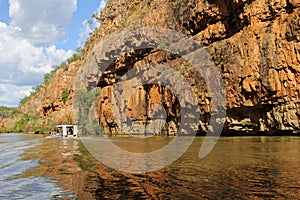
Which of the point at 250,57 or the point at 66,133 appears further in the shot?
the point at 66,133

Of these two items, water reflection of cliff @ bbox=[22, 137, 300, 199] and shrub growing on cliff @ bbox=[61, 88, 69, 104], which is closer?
water reflection of cliff @ bbox=[22, 137, 300, 199]

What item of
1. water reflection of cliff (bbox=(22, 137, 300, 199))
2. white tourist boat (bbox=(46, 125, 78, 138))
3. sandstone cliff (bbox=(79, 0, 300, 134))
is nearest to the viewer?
water reflection of cliff (bbox=(22, 137, 300, 199))

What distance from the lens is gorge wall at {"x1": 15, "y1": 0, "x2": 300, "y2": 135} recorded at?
3075 centimetres

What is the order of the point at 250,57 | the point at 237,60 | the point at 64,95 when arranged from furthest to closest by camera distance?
the point at 64,95 → the point at 237,60 → the point at 250,57

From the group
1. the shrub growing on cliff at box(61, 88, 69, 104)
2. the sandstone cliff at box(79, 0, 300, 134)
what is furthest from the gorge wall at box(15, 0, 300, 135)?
the shrub growing on cliff at box(61, 88, 69, 104)

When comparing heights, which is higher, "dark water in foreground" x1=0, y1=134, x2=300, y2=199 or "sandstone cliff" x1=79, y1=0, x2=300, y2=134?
"sandstone cliff" x1=79, y1=0, x2=300, y2=134

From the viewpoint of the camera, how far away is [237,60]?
34.9m

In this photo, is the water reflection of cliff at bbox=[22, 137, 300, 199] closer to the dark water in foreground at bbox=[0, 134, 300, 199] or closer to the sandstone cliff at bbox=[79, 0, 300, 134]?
the dark water in foreground at bbox=[0, 134, 300, 199]

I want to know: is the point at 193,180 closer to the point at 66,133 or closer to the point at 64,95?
the point at 66,133

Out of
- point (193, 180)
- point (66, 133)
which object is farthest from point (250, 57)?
point (66, 133)

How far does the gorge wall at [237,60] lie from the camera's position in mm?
30750

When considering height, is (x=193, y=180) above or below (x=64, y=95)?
below

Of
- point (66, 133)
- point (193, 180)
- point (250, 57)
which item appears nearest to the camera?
point (193, 180)

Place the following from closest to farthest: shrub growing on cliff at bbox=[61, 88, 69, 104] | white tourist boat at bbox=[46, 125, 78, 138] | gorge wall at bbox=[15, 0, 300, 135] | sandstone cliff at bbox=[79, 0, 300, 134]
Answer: sandstone cliff at bbox=[79, 0, 300, 134] → gorge wall at bbox=[15, 0, 300, 135] → white tourist boat at bbox=[46, 125, 78, 138] → shrub growing on cliff at bbox=[61, 88, 69, 104]
